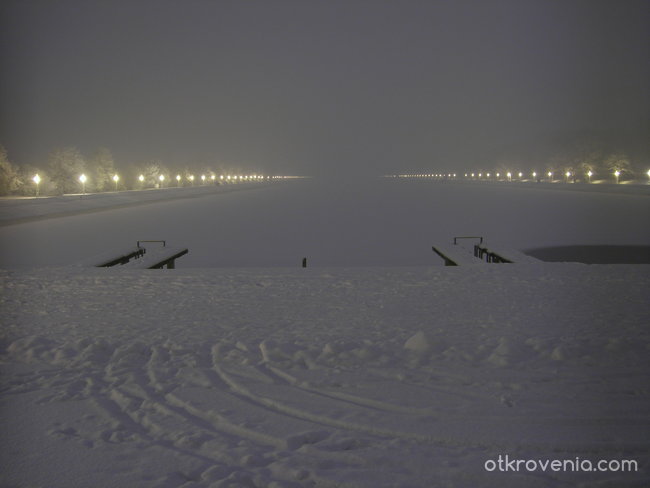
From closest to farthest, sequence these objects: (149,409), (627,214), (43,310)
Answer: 1. (149,409)
2. (43,310)
3. (627,214)

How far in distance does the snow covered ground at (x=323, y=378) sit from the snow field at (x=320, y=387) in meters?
0.02

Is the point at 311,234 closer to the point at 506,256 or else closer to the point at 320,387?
the point at 506,256

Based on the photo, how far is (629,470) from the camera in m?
3.28

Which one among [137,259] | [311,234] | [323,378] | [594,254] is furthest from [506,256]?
[311,234]

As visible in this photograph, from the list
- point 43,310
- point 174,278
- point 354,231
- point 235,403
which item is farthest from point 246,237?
point 235,403

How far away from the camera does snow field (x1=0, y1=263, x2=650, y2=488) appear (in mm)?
3346

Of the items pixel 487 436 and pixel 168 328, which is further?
pixel 168 328

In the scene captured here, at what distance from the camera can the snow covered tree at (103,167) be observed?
74750 mm

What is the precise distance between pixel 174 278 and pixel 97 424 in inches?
229

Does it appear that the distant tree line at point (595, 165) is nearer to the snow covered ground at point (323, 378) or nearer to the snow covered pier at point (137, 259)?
the snow covered pier at point (137, 259)

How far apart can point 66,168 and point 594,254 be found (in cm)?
6647

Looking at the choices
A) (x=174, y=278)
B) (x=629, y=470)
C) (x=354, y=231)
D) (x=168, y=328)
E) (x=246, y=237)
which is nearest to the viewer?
(x=629, y=470)

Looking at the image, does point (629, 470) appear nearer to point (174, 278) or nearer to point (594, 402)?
point (594, 402)

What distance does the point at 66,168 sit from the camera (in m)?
66.7
